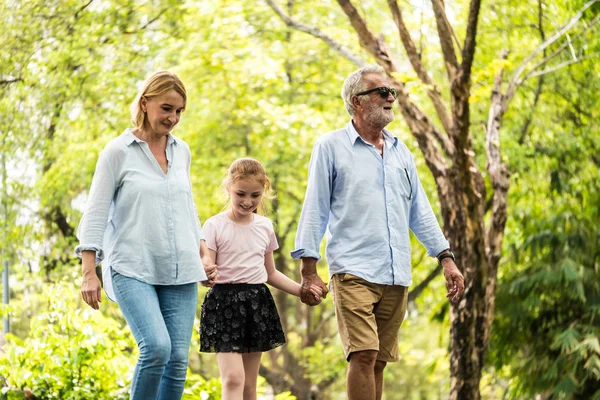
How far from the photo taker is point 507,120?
1434 centimetres

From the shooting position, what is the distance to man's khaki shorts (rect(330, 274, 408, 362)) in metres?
4.20

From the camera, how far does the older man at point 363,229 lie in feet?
13.9

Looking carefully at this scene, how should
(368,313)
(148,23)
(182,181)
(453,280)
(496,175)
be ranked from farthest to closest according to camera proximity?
1. (148,23)
2. (496,175)
3. (453,280)
4. (368,313)
5. (182,181)

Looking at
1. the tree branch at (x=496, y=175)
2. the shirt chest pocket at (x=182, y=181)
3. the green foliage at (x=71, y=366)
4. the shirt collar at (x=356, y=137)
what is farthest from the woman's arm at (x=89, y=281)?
the tree branch at (x=496, y=175)

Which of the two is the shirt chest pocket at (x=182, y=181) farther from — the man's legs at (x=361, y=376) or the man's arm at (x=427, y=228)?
the man's arm at (x=427, y=228)

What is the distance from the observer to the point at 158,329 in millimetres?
3570

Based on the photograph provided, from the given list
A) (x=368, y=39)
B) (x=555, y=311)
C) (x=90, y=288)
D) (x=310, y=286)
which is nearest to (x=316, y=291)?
(x=310, y=286)

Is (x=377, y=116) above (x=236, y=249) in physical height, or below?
above

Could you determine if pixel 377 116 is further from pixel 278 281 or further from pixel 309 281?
pixel 278 281

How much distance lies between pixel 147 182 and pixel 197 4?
431 inches

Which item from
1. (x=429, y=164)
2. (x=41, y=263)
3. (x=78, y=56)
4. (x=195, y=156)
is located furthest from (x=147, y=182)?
(x=195, y=156)

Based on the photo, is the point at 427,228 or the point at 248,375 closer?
the point at 248,375

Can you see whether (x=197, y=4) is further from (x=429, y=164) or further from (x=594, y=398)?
(x=594, y=398)

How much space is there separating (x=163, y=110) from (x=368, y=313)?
1373 millimetres
